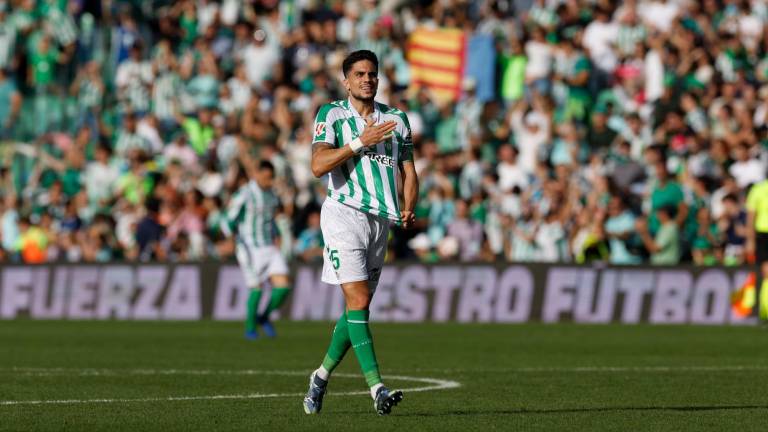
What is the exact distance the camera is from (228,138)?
27.9m

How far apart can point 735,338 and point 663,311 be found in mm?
4332

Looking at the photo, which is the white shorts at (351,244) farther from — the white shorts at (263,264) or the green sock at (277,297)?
the white shorts at (263,264)

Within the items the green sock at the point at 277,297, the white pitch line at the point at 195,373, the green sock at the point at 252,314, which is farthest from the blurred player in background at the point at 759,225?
the white pitch line at the point at 195,373

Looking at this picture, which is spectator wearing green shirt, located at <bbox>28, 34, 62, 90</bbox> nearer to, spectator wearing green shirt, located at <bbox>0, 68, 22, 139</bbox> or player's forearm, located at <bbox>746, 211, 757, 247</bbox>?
spectator wearing green shirt, located at <bbox>0, 68, 22, 139</bbox>

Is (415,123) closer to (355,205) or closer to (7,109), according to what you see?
(7,109)

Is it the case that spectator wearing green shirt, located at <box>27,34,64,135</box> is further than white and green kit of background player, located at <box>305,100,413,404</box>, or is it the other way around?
spectator wearing green shirt, located at <box>27,34,64,135</box>

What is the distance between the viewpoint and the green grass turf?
32.6 feet

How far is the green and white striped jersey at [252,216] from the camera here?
20.9m

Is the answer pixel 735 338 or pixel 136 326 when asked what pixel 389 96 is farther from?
pixel 735 338

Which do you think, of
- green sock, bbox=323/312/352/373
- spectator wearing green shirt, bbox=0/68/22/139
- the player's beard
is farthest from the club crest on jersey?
Result: spectator wearing green shirt, bbox=0/68/22/139

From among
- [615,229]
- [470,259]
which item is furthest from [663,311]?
[470,259]

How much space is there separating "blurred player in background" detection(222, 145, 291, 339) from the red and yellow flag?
7.62 metres

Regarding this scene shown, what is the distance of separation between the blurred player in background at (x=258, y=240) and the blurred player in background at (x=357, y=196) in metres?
10.3

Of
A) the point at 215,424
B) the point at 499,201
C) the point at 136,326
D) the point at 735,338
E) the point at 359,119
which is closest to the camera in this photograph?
the point at 215,424
